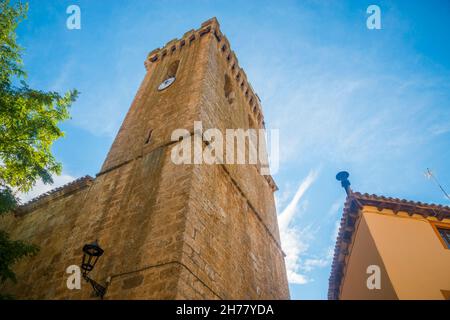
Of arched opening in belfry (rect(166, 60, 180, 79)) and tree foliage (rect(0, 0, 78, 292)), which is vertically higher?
arched opening in belfry (rect(166, 60, 180, 79))

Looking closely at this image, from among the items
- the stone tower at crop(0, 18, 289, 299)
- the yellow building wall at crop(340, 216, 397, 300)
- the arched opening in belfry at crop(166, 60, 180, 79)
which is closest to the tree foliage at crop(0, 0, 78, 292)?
the stone tower at crop(0, 18, 289, 299)

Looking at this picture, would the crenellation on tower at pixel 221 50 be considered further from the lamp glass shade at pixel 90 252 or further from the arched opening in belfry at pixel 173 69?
the lamp glass shade at pixel 90 252

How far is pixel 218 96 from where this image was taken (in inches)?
440

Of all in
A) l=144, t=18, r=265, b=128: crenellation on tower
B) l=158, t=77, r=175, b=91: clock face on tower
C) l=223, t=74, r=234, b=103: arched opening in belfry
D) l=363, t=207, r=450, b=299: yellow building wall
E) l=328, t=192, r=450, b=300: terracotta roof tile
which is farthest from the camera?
l=144, t=18, r=265, b=128: crenellation on tower

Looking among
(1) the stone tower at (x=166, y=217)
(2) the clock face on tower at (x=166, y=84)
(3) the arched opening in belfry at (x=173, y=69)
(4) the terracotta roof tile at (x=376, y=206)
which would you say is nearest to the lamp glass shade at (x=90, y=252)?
(1) the stone tower at (x=166, y=217)

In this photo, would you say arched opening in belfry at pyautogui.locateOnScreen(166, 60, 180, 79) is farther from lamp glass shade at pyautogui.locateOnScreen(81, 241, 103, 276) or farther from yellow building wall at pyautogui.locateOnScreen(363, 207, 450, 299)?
yellow building wall at pyautogui.locateOnScreen(363, 207, 450, 299)

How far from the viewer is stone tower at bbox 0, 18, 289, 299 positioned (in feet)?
18.5

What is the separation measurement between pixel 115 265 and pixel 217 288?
202 centimetres

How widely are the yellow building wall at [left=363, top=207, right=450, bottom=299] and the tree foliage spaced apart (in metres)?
8.47

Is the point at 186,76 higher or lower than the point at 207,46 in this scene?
lower

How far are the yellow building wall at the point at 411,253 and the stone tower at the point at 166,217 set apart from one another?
3.30 meters

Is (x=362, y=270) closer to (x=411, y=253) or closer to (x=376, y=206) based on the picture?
(x=411, y=253)

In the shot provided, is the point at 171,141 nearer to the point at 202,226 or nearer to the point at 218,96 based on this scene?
the point at 202,226
